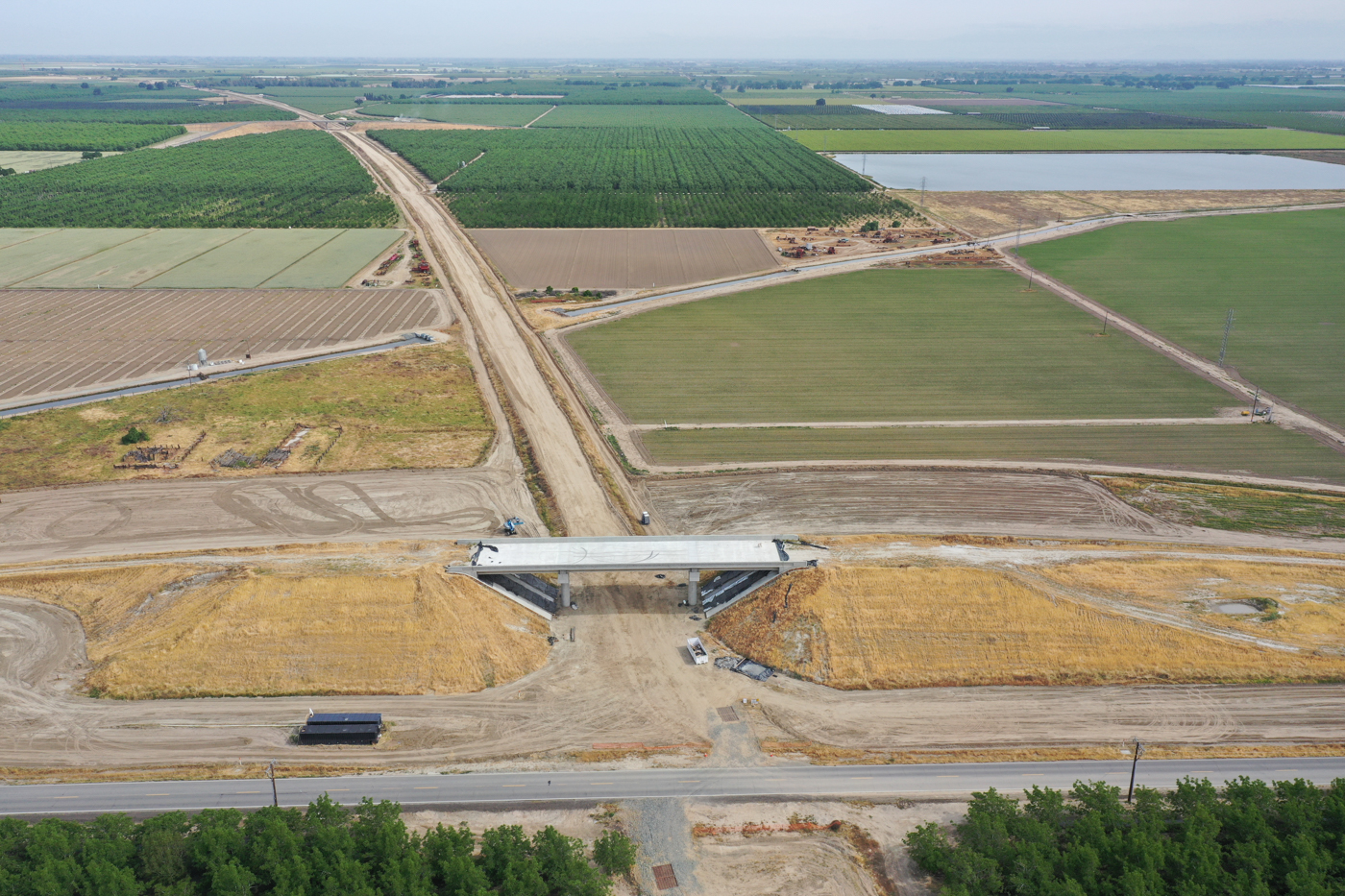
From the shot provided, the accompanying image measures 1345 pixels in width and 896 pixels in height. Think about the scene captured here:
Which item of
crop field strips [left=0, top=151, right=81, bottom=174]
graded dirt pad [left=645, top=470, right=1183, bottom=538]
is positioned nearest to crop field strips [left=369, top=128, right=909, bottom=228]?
crop field strips [left=0, top=151, right=81, bottom=174]

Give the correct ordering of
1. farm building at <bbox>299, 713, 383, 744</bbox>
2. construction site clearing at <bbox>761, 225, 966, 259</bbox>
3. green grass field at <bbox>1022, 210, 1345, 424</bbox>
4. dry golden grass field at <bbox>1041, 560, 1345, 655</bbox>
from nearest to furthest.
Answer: farm building at <bbox>299, 713, 383, 744</bbox> → dry golden grass field at <bbox>1041, 560, 1345, 655</bbox> → green grass field at <bbox>1022, 210, 1345, 424</bbox> → construction site clearing at <bbox>761, 225, 966, 259</bbox>

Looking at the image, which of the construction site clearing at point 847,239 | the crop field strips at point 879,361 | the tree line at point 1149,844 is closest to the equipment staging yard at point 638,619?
the crop field strips at point 879,361

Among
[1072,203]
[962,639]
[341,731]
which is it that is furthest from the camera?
[1072,203]

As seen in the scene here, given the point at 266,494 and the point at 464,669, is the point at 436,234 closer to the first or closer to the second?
the point at 266,494

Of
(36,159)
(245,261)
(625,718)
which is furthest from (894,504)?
(36,159)

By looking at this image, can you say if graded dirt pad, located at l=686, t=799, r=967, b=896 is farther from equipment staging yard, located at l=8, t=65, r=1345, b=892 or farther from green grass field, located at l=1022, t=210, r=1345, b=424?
green grass field, located at l=1022, t=210, r=1345, b=424

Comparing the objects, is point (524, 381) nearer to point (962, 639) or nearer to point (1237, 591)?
point (962, 639)

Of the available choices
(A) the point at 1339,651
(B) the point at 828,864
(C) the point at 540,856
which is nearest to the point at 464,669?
(C) the point at 540,856
